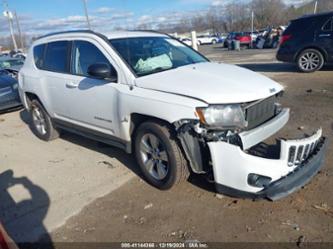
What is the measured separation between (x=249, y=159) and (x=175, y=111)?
2.85ft

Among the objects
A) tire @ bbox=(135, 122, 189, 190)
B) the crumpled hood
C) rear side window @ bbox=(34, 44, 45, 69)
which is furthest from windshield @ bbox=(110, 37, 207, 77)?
rear side window @ bbox=(34, 44, 45, 69)

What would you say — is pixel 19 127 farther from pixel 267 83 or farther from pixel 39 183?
pixel 267 83

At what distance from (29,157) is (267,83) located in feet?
12.9

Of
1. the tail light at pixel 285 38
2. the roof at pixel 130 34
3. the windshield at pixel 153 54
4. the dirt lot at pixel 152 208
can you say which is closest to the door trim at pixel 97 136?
the dirt lot at pixel 152 208

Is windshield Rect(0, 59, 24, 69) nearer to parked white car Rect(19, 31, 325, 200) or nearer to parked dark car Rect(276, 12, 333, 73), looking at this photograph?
parked white car Rect(19, 31, 325, 200)

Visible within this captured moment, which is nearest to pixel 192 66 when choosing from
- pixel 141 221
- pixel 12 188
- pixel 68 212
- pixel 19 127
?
pixel 141 221

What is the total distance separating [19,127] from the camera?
23.7 feet

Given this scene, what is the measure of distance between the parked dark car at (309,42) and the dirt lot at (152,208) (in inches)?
230

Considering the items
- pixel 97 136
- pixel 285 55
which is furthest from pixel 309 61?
pixel 97 136

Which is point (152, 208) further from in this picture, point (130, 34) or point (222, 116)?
point (130, 34)

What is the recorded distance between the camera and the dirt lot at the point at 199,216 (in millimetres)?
2949

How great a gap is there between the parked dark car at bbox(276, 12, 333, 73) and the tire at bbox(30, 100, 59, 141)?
8167 millimetres

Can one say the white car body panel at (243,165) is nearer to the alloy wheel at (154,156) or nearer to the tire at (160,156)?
the tire at (160,156)

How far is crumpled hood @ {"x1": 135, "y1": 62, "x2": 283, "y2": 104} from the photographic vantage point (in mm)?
3203
